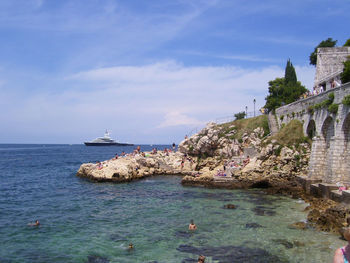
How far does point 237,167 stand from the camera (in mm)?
31328

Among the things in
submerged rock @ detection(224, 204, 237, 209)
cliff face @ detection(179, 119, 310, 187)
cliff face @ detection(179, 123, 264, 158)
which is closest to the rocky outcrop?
cliff face @ detection(179, 119, 310, 187)

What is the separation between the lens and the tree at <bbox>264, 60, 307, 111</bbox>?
44656mm

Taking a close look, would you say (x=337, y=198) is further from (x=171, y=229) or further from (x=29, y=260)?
(x=29, y=260)

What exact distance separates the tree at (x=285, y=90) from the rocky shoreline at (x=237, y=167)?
25.9ft

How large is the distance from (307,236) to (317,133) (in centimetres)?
1358

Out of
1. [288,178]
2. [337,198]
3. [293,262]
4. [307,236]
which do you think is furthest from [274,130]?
[293,262]

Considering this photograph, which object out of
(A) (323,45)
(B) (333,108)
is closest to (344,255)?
(B) (333,108)

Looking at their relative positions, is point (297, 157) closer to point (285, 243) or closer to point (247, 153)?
point (247, 153)

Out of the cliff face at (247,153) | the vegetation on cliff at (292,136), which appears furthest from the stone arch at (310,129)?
the cliff face at (247,153)

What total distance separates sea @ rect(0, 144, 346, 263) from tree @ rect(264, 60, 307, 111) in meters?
22.9

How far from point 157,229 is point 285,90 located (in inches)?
1553

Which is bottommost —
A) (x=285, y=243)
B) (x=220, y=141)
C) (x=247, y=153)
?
(x=285, y=243)

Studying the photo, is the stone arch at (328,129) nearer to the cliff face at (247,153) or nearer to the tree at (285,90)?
the cliff face at (247,153)

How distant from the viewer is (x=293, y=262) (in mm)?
11352
